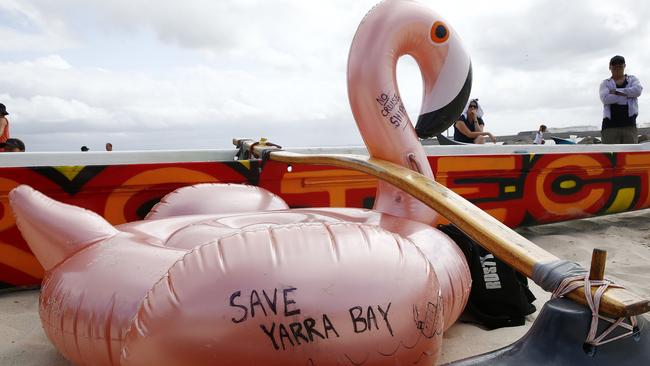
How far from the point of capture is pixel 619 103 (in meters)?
4.68

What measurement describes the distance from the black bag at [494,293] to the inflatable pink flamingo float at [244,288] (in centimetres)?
37

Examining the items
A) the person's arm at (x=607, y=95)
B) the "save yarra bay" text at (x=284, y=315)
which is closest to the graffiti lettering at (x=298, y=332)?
the "save yarra bay" text at (x=284, y=315)

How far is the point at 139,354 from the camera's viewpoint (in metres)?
1.04

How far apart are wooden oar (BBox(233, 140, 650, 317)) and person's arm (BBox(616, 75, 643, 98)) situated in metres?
3.55

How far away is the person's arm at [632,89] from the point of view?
4.51 m

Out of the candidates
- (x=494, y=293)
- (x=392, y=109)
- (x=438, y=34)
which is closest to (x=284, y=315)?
(x=494, y=293)

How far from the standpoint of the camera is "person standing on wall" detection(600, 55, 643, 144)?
452 centimetres

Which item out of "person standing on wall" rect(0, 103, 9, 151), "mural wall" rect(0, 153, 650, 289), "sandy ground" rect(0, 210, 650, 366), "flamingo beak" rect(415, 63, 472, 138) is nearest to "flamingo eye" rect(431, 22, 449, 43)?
"flamingo beak" rect(415, 63, 472, 138)

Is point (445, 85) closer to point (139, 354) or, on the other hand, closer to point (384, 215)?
point (384, 215)

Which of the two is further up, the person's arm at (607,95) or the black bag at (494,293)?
the person's arm at (607,95)

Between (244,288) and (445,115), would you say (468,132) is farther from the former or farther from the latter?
(244,288)

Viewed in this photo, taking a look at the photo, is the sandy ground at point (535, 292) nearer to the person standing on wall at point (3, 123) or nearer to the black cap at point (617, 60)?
the black cap at point (617, 60)

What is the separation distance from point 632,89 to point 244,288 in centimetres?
477

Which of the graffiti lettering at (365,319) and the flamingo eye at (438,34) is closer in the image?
the graffiti lettering at (365,319)
